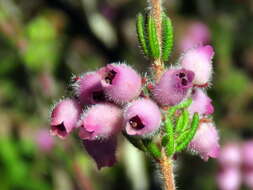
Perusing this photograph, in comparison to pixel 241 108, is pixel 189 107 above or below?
below

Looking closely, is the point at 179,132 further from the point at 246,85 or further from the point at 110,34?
the point at 110,34

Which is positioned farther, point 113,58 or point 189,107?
point 113,58

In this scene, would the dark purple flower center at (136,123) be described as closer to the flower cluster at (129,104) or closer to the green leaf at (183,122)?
the flower cluster at (129,104)

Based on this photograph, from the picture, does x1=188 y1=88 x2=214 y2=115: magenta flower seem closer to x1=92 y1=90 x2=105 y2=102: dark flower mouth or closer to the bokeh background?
x1=92 y1=90 x2=105 y2=102: dark flower mouth

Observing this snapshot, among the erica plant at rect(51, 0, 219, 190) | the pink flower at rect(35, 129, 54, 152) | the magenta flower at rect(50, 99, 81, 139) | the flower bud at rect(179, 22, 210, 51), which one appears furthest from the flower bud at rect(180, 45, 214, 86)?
the flower bud at rect(179, 22, 210, 51)

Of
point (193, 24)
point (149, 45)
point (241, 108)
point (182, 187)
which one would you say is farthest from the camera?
point (193, 24)

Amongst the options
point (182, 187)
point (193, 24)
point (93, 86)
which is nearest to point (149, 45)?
point (93, 86)
